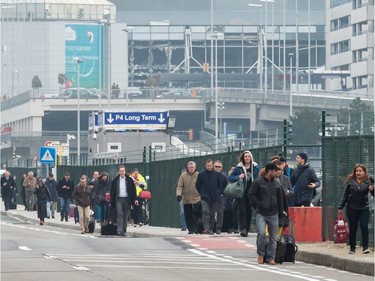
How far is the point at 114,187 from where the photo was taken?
39.1 m

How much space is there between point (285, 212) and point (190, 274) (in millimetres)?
3238

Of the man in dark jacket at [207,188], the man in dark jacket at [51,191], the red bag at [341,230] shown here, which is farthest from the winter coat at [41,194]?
the red bag at [341,230]

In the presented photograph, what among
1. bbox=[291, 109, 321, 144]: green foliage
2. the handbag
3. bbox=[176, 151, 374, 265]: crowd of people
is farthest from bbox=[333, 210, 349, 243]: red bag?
bbox=[291, 109, 321, 144]: green foliage

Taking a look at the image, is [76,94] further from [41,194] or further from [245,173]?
[245,173]

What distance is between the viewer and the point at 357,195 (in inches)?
1037

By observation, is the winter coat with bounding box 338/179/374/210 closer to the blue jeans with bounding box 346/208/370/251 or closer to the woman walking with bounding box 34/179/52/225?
the blue jeans with bounding box 346/208/370/251

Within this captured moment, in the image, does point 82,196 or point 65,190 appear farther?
point 65,190

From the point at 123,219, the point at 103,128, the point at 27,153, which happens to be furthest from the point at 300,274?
the point at 27,153

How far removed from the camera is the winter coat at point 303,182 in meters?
30.9

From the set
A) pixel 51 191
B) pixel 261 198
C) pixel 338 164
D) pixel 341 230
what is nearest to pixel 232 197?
pixel 338 164

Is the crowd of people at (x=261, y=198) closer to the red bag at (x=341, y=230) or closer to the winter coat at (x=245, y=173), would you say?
the winter coat at (x=245, y=173)

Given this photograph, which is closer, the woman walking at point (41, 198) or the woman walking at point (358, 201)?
the woman walking at point (358, 201)

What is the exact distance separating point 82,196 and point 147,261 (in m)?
16.9

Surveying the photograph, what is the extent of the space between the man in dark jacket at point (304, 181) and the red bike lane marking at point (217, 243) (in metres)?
1.23
